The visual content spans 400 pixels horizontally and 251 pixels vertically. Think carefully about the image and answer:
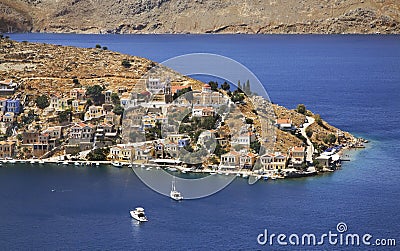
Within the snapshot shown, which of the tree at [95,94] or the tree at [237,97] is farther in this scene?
the tree at [95,94]

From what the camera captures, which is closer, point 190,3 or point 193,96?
point 193,96

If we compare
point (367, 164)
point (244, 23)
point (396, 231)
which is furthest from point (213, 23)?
point (396, 231)

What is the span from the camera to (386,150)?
38.6m

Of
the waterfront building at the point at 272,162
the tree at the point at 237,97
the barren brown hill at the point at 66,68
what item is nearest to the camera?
the waterfront building at the point at 272,162

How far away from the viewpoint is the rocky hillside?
413ft

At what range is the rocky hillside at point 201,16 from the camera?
413 ft

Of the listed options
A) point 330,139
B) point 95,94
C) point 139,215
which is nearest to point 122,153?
point 95,94

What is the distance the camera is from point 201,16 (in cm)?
13425

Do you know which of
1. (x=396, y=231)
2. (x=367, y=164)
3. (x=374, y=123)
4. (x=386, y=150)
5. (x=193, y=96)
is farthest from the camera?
(x=374, y=123)

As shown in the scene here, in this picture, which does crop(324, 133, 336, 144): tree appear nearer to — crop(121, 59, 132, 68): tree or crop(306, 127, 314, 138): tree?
crop(306, 127, 314, 138): tree

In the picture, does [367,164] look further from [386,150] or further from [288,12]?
[288,12]

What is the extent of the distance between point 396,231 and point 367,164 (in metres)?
8.67

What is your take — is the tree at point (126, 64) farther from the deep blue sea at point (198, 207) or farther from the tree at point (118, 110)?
the deep blue sea at point (198, 207)

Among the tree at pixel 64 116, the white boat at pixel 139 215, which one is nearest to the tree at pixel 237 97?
the tree at pixel 64 116
